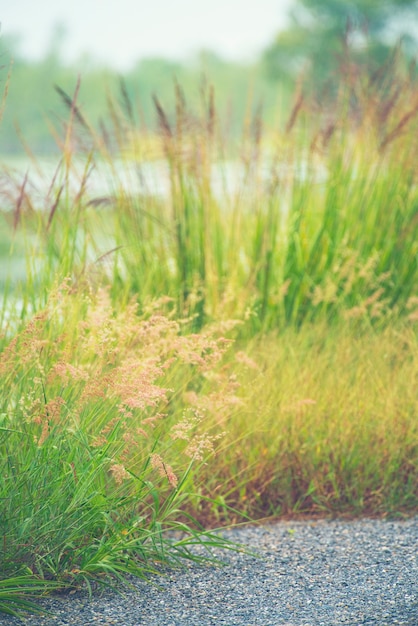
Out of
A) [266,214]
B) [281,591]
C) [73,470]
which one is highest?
Answer: [266,214]

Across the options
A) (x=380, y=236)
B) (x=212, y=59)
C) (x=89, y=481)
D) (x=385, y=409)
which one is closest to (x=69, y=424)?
(x=89, y=481)

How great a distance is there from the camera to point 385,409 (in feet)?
10.7

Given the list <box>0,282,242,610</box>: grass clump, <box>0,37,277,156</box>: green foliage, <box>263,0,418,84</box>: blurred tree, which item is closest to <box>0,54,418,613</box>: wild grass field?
<box>0,282,242,610</box>: grass clump

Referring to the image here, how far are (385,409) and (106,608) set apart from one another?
1485 mm

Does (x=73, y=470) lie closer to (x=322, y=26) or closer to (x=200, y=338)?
(x=200, y=338)

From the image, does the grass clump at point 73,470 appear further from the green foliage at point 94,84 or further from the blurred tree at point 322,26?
the green foliage at point 94,84

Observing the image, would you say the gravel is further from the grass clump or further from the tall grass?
the tall grass

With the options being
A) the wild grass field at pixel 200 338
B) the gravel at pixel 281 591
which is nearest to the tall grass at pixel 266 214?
the wild grass field at pixel 200 338

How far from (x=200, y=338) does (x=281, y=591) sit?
2.50 feet

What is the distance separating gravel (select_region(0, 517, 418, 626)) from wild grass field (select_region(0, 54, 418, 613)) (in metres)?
0.10

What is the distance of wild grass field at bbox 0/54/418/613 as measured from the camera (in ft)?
7.52

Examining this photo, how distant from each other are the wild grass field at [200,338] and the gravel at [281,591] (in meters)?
0.10

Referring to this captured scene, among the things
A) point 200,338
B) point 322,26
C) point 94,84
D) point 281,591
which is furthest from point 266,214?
point 94,84

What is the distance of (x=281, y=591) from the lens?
7.66ft
